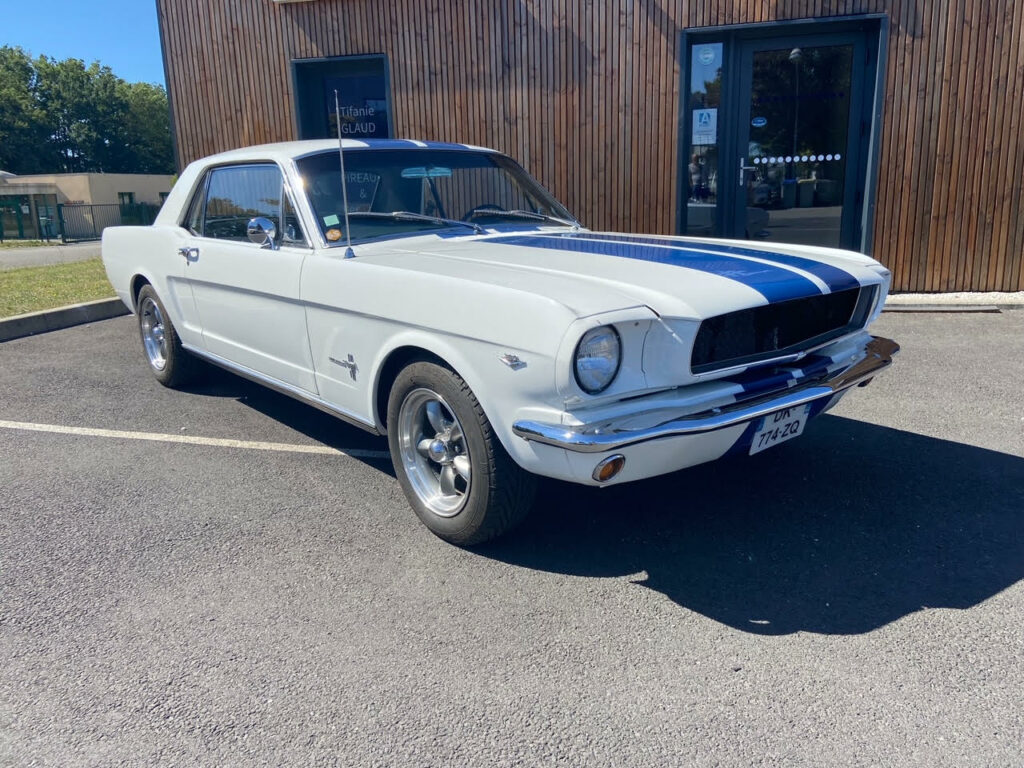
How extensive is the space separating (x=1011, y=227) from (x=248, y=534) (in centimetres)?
783

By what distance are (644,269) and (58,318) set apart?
7.07 m

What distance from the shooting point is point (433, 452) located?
3.28 metres

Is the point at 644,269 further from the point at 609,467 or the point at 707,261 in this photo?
the point at 609,467

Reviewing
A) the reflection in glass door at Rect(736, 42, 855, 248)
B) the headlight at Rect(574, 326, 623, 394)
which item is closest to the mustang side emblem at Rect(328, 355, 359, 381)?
the headlight at Rect(574, 326, 623, 394)

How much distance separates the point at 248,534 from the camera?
3.42m

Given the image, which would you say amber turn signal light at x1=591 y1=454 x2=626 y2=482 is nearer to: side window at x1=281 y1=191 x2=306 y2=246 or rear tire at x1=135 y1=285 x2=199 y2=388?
side window at x1=281 y1=191 x2=306 y2=246

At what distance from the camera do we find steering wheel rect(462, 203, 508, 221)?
14.3 feet

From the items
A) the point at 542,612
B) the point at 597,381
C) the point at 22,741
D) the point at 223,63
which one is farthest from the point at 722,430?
the point at 223,63

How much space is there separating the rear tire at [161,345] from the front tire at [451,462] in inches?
103

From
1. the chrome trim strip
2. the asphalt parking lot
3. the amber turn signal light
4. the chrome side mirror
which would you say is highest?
the chrome side mirror

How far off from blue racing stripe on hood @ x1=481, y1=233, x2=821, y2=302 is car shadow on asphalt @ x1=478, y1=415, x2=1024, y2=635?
38.1 inches

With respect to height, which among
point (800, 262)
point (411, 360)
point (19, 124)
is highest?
point (19, 124)

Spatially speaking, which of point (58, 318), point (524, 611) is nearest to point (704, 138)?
point (58, 318)

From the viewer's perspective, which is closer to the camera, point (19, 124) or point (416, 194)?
point (416, 194)
